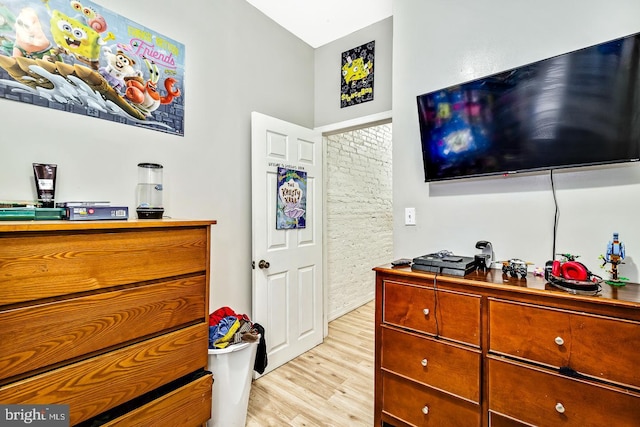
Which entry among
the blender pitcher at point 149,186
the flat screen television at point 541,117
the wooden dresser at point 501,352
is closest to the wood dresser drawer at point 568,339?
the wooden dresser at point 501,352

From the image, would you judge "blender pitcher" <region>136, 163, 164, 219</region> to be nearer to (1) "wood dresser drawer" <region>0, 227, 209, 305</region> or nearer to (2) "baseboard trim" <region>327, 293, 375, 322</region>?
(1) "wood dresser drawer" <region>0, 227, 209, 305</region>

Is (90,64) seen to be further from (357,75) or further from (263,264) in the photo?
(357,75)

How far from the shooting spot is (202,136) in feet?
6.75

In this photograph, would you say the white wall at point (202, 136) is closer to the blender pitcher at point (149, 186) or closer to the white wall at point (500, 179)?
the blender pitcher at point (149, 186)

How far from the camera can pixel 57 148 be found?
1.45 m

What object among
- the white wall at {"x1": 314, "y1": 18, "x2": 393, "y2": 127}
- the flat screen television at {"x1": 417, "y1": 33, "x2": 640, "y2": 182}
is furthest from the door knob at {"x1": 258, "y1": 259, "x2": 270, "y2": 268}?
the white wall at {"x1": 314, "y1": 18, "x2": 393, "y2": 127}

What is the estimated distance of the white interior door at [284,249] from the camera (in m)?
2.28

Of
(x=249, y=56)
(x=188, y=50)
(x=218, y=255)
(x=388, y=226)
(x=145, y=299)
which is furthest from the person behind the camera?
(x=388, y=226)

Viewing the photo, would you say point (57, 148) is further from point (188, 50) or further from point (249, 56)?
point (249, 56)

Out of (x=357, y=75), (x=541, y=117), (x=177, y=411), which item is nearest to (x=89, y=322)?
(x=177, y=411)

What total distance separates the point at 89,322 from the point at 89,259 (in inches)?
10.1

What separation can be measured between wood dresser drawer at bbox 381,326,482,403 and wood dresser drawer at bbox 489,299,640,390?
0.16 metres

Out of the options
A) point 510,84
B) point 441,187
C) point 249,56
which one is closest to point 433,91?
point 510,84

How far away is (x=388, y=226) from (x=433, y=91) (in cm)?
292
